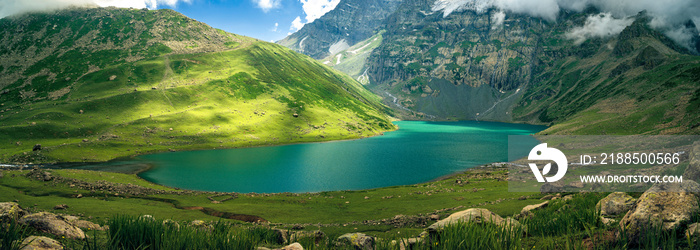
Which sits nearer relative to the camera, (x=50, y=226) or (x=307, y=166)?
(x=50, y=226)

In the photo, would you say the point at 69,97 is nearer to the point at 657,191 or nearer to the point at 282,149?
the point at 282,149

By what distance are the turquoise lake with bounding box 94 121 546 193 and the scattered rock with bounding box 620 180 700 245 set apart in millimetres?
58048

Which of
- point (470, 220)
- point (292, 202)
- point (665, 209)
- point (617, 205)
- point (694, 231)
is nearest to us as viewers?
point (694, 231)

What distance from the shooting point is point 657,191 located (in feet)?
32.0

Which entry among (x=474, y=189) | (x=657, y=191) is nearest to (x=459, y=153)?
(x=474, y=189)

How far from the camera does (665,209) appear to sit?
351 inches

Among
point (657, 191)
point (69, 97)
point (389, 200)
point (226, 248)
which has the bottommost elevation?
point (389, 200)

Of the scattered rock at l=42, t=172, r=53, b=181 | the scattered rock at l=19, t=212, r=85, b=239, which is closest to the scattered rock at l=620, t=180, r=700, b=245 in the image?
the scattered rock at l=19, t=212, r=85, b=239

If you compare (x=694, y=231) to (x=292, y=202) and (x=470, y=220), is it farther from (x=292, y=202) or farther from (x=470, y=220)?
(x=292, y=202)

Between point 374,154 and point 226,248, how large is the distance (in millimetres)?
108219

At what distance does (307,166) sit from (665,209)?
280 ft

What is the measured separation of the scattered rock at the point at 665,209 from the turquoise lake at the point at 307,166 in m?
58.0

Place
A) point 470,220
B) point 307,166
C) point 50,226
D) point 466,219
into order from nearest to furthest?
point 470,220
point 50,226
point 466,219
point 307,166

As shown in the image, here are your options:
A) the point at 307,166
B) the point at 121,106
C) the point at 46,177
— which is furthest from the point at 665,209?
the point at 121,106
